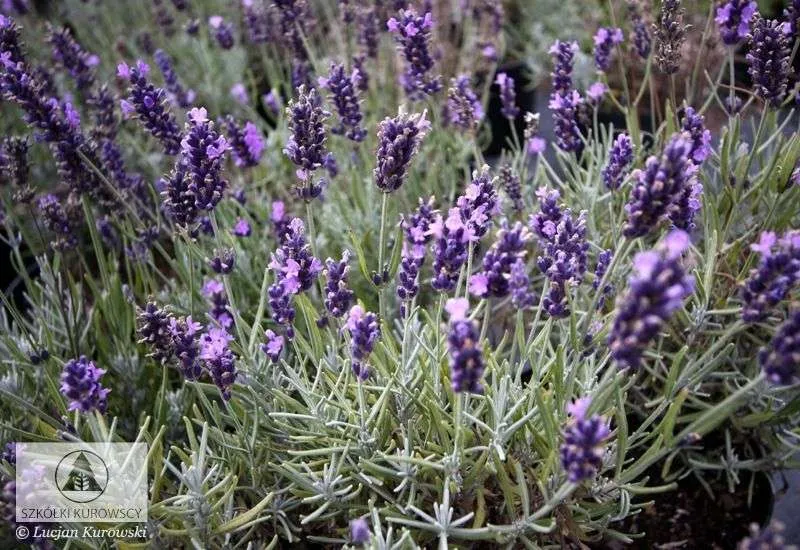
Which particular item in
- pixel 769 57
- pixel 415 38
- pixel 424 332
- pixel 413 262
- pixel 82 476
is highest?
pixel 415 38

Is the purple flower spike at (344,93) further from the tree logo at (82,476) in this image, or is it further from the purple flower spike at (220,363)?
the tree logo at (82,476)

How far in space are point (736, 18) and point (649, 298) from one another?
1.07m

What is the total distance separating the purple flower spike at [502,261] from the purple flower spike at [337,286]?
34 centimetres

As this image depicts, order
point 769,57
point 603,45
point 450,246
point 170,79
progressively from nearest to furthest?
point 450,246 < point 769,57 < point 603,45 < point 170,79

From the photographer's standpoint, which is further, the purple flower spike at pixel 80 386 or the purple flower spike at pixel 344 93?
the purple flower spike at pixel 344 93

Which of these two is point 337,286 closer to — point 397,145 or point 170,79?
point 397,145

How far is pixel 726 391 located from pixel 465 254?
88 cm

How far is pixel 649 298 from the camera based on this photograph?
0.95 metres

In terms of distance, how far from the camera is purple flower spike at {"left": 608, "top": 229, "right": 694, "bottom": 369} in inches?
36.5

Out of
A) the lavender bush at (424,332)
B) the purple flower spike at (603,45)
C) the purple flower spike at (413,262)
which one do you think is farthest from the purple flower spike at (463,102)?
the purple flower spike at (413,262)

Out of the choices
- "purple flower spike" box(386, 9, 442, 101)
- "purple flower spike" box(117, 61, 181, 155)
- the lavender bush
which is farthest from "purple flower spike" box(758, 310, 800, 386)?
"purple flower spike" box(117, 61, 181, 155)

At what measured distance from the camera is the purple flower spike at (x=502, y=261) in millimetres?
1163

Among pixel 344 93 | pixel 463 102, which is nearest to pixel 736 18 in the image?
pixel 463 102

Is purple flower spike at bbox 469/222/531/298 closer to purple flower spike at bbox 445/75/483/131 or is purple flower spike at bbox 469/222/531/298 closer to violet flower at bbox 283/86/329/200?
violet flower at bbox 283/86/329/200
